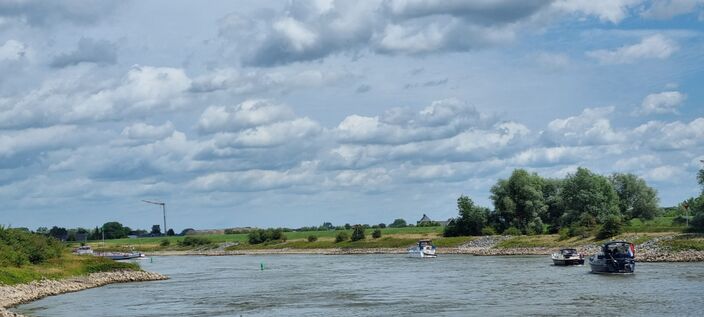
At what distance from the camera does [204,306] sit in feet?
203

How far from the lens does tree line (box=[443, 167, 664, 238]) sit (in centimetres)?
13762

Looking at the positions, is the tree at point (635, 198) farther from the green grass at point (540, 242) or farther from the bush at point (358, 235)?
the bush at point (358, 235)

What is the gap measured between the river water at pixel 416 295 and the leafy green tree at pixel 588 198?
44.3m

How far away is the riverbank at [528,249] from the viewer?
95062 mm

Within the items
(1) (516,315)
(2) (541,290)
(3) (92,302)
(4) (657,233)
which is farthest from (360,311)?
(4) (657,233)

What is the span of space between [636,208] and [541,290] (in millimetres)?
84611

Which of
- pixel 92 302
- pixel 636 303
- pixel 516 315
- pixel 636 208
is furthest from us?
pixel 636 208

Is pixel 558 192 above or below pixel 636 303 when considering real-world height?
above

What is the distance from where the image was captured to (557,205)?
148 metres

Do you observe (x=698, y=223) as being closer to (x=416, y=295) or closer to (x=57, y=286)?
(x=416, y=295)

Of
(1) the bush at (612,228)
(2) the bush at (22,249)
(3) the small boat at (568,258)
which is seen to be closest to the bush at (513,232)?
(1) the bush at (612,228)

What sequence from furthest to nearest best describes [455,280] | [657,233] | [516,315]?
[657,233] < [455,280] < [516,315]

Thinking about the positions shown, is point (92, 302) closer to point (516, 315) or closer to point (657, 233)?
point (516, 315)

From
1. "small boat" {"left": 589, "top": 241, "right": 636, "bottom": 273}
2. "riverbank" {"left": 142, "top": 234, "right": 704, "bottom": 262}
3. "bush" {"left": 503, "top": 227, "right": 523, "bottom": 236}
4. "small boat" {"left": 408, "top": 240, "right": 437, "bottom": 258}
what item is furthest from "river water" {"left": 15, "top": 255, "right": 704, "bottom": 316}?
"bush" {"left": 503, "top": 227, "right": 523, "bottom": 236}
